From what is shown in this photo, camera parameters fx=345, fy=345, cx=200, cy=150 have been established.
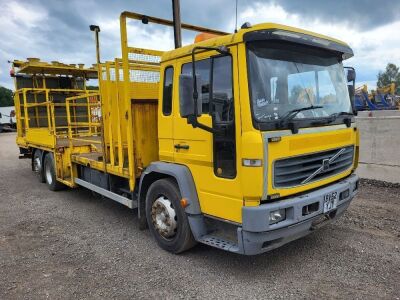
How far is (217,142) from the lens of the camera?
11.4 feet

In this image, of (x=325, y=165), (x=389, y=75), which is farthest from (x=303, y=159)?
(x=389, y=75)

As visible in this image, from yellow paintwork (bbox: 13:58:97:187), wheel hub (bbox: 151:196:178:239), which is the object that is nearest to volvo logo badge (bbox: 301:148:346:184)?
wheel hub (bbox: 151:196:178:239)

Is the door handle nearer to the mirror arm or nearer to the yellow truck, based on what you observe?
the yellow truck

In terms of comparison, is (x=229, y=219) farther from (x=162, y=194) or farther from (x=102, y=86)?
(x=102, y=86)

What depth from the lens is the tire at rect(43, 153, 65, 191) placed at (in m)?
7.42

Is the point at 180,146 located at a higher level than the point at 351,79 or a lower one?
lower

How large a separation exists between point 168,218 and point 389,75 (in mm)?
83027

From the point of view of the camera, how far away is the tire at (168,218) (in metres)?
3.98

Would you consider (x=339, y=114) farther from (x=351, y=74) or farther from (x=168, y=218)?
(x=168, y=218)

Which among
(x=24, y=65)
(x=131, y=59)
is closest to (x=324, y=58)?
(x=131, y=59)

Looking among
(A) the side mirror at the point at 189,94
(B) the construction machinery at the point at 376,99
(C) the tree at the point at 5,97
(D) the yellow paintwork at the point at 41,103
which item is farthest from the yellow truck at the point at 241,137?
(C) the tree at the point at 5,97

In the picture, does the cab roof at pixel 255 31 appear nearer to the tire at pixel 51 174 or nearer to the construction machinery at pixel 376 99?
the tire at pixel 51 174

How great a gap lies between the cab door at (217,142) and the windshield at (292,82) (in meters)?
0.21

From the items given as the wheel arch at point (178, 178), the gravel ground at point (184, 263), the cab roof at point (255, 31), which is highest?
the cab roof at point (255, 31)
